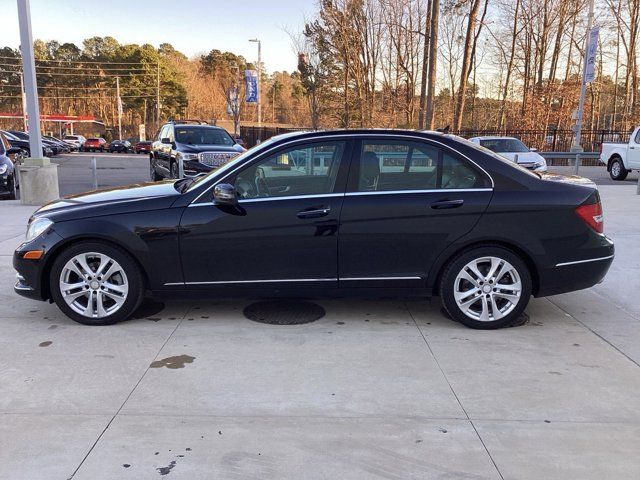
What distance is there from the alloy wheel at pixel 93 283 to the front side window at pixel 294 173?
1264mm

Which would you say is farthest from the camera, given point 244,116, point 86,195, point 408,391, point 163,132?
point 244,116

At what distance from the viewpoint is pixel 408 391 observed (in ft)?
11.8

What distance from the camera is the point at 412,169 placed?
4684 mm

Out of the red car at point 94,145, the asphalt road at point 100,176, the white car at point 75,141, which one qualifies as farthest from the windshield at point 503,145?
the white car at point 75,141

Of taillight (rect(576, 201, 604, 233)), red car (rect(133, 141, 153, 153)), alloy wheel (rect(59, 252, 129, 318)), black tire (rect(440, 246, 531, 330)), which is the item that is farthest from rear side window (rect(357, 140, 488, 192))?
red car (rect(133, 141, 153, 153))

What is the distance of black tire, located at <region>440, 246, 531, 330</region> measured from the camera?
182 inches

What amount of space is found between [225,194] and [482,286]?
2282 mm

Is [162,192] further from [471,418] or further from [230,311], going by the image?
[471,418]

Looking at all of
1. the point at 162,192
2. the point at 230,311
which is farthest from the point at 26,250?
the point at 230,311

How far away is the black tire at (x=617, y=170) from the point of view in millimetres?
18523

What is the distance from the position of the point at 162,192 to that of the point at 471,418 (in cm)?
319

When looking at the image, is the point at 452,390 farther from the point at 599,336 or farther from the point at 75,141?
the point at 75,141

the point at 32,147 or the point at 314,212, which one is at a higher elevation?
the point at 32,147

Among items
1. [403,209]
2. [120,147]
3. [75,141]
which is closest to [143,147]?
[120,147]
